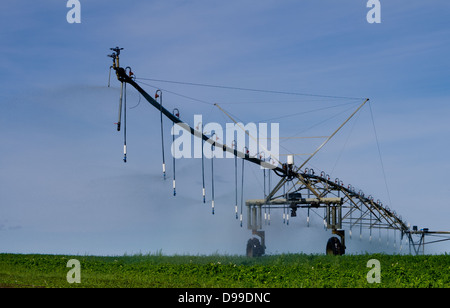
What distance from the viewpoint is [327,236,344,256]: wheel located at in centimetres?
4469

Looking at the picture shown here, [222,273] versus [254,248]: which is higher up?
[254,248]

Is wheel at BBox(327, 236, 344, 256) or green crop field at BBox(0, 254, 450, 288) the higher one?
wheel at BBox(327, 236, 344, 256)

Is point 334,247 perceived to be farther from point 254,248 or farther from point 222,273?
point 222,273

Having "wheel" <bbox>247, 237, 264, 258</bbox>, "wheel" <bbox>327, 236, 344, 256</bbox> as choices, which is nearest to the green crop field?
"wheel" <bbox>327, 236, 344, 256</bbox>

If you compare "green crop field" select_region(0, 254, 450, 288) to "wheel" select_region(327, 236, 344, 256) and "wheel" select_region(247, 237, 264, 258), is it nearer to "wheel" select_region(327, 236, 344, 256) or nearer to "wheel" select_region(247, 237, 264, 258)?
"wheel" select_region(327, 236, 344, 256)

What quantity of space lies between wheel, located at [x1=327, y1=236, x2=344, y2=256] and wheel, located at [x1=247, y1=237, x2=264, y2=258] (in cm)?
613

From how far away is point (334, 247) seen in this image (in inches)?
1763

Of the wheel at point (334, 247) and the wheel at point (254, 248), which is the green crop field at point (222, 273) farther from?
the wheel at point (254, 248)

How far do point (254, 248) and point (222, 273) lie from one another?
22.9m

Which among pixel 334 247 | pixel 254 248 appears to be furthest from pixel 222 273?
pixel 254 248
